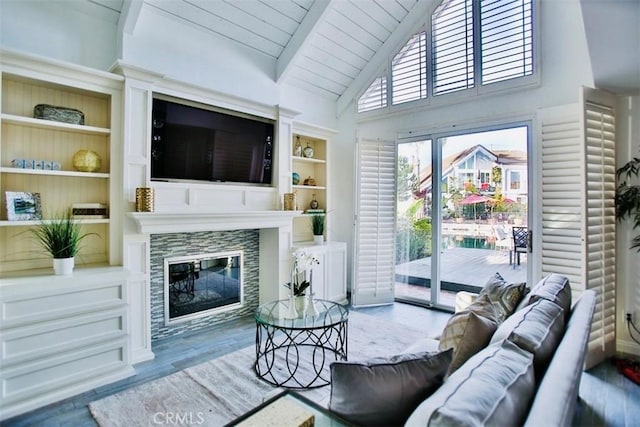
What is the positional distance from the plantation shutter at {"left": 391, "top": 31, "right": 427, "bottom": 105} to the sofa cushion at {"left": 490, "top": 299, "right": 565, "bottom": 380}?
339 centimetres

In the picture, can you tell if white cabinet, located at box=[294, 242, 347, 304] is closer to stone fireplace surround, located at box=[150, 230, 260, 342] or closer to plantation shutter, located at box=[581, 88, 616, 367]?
stone fireplace surround, located at box=[150, 230, 260, 342]

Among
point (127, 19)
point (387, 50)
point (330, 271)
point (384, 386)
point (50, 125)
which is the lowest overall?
point (330, 271)

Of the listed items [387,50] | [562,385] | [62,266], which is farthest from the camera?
[387,50]

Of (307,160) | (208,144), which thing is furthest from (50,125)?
(307,160)

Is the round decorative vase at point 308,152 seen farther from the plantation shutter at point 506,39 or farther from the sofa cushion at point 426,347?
the sofa cushion at point 426,347

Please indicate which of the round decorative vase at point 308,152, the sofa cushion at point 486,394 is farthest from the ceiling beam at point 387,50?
the sofa cushion at point 486,394

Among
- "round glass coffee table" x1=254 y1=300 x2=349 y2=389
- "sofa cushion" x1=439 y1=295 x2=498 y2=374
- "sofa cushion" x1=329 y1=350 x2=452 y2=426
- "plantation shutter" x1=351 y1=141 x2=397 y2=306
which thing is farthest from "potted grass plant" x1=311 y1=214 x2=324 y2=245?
"sofa cushion" x1=329 y1=350 x2=452 y2=426

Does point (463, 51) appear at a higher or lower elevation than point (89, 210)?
higher

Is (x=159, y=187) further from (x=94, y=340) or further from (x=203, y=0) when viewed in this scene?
(x=203, y=0)

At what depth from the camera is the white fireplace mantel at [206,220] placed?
2867 mm

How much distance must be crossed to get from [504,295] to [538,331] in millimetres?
842

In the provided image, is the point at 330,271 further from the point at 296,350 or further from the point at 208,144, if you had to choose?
the point at 208,144

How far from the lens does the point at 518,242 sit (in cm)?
376

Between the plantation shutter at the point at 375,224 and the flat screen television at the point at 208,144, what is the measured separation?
1.33m
